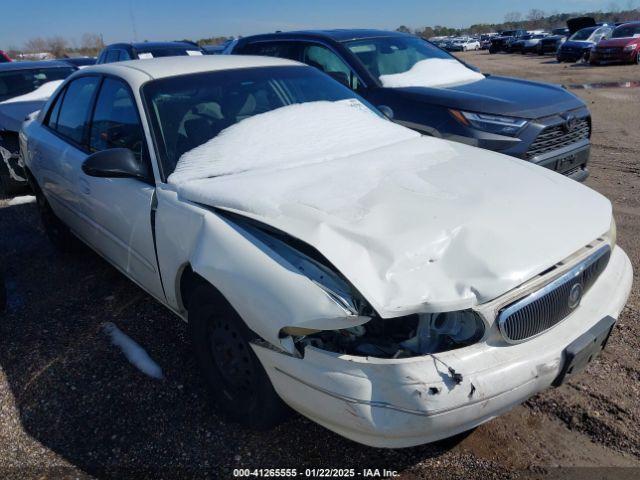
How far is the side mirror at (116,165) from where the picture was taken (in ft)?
8.80

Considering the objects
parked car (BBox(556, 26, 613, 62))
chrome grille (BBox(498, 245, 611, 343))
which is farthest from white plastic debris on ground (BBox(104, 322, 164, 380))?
parked car (BBox(556, 26, 613, 62))

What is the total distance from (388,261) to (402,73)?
4069 millimetres

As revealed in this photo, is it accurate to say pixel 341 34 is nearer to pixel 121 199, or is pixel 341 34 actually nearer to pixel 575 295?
pixel 121 199

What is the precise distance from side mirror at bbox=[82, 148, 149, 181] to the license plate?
2144 mm

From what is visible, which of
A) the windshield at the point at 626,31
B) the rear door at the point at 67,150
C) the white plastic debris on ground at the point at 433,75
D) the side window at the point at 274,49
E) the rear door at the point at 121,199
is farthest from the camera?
the windshield at the point at 626,31

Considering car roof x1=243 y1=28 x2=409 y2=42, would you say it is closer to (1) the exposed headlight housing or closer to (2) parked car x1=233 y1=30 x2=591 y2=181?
(2) parked car x1=233 y1=30 x2=591 y2=181

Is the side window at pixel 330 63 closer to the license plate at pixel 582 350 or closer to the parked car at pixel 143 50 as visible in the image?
the license plate at pixel 582 350

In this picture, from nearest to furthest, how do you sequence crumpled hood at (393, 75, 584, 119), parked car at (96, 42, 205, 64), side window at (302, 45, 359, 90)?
crumpled hood at (393, 75, 584, 119) → side window at (302, 45, 359, 90) → parked car at (96, 42, 205, 64)

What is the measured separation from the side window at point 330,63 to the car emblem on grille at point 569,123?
6.65ft

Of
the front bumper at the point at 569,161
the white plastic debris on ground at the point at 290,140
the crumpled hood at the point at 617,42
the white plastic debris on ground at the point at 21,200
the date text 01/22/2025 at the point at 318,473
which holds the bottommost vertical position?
the crumpled hood at the point at 617,42

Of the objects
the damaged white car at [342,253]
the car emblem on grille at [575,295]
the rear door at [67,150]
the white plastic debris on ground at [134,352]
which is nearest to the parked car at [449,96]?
the damaged white car at [342,253]

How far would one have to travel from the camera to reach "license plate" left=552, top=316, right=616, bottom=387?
203 cm

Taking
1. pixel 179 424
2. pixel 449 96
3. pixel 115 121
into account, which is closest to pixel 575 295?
pixel 179 424

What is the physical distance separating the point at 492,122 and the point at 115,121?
3118 millimetres
